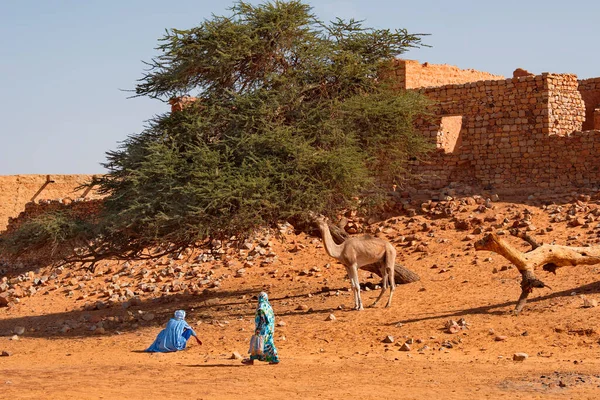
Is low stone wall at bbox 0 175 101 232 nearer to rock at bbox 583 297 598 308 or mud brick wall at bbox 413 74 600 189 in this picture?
mud brick wall at bbox 413 74 600 189

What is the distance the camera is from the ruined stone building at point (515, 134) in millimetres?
20391

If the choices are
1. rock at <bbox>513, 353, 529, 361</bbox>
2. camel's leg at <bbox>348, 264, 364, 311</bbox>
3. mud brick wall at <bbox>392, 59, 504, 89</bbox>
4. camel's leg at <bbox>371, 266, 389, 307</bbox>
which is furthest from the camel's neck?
mud brick wall at <bbox>392, 59, 504, 89</bbox>

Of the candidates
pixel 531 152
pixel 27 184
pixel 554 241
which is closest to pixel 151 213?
pixel 554 241

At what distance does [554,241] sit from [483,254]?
4.52ft

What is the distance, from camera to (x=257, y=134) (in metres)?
16.8

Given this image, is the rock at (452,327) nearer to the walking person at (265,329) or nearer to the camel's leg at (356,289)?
the camel's leg at (356,289)

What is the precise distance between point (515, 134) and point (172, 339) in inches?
402

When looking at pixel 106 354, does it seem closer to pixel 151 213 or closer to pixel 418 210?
pixel 151 213

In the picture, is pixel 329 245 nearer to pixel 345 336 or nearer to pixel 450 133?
pixel 345 336

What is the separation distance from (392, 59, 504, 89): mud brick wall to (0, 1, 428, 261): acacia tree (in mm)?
3919

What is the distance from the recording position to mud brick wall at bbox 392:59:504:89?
23.3 m

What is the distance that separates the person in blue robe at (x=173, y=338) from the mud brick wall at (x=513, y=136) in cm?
817

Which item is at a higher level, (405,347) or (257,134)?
Result: (257,134)

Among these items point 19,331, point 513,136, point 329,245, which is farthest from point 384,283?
point 19,331
